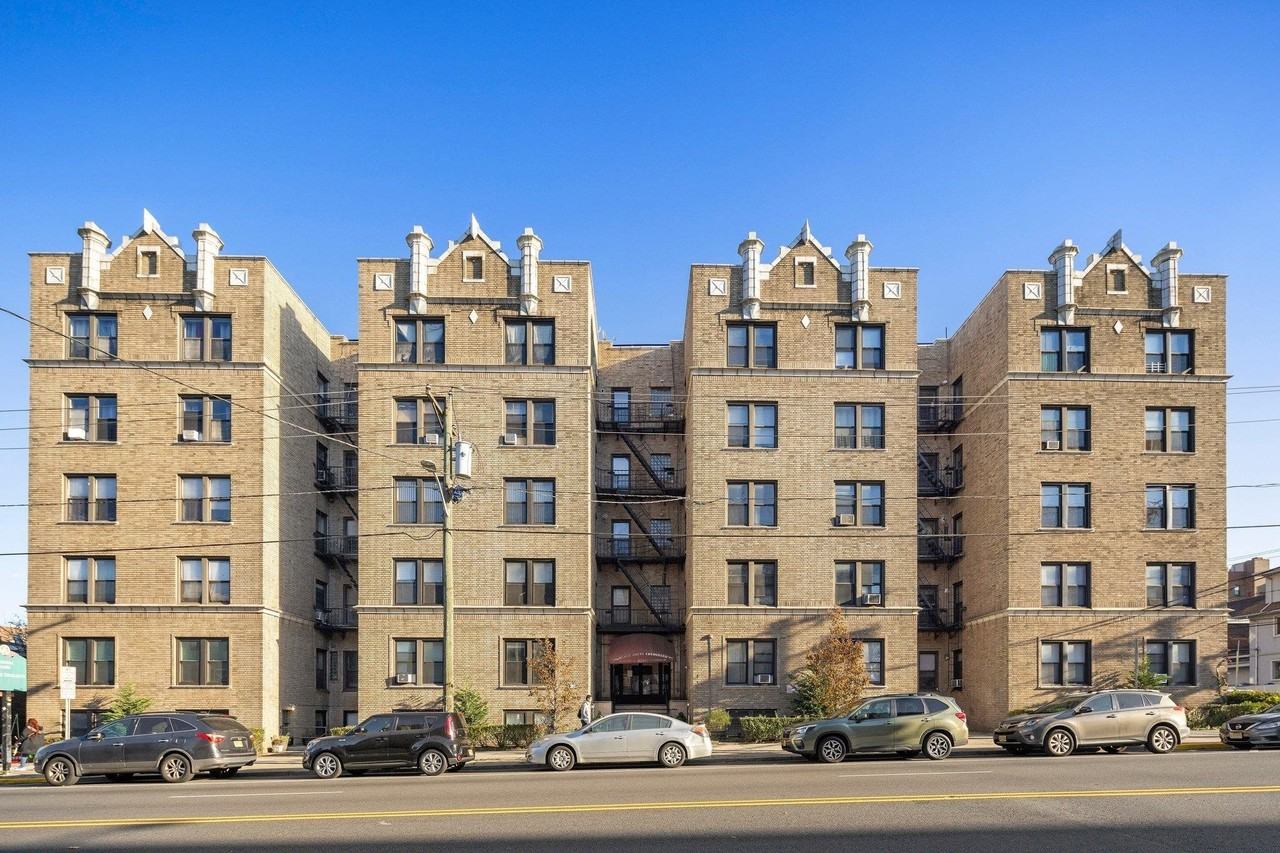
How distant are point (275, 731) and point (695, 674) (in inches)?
597

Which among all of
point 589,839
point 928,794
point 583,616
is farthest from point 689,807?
point 583,616

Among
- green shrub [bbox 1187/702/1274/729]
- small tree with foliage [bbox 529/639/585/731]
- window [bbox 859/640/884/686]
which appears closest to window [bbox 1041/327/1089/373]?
window [bbox 859/640/884/686]

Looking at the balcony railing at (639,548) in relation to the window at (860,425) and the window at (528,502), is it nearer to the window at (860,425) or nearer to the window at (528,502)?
the window at (528,502)

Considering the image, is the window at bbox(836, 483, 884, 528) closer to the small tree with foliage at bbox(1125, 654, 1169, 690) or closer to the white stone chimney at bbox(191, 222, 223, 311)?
the small tree with foliage at bbox(1125, 654, 1169, 690)

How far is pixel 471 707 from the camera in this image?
109 ft

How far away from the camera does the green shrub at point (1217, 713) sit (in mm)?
31906

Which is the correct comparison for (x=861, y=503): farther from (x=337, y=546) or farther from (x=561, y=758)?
(x=337, y=546)

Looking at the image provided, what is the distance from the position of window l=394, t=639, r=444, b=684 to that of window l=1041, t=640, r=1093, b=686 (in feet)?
71.2

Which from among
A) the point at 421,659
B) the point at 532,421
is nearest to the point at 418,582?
the point at 421,659

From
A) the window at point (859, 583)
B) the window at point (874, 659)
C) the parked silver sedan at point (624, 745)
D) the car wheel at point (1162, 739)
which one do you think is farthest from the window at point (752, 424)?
the car wheel at point (1162, 739)

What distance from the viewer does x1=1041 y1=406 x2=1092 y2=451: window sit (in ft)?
120

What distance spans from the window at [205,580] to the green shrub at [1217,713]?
3293cm

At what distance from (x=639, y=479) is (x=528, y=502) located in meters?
7.00

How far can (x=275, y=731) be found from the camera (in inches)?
1375
